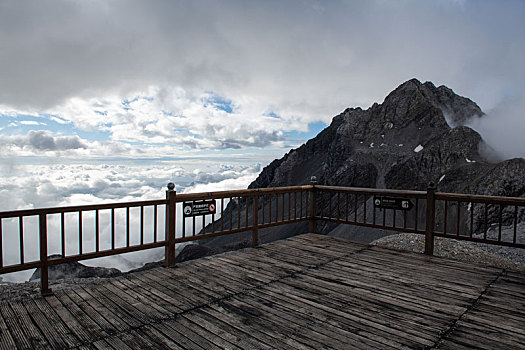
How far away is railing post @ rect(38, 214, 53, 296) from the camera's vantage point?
3.95 metres

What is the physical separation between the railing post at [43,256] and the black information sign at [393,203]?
17.5 feet

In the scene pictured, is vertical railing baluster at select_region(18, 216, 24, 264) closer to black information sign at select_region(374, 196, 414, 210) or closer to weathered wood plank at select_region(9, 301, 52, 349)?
weathered wood plank at select_region(9, 301, 52, 349)

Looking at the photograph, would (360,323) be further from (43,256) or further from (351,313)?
(43,256)

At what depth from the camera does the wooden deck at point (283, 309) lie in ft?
9.52

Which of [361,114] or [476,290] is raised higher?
[361,114]

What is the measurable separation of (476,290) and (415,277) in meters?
0.72

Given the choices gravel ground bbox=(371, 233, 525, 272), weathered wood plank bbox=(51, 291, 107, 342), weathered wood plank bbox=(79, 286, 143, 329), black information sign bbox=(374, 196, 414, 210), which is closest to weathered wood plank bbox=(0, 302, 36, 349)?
weathered wood plank bbox=(51, 291, 107, 342)

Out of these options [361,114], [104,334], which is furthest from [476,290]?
[361,114]

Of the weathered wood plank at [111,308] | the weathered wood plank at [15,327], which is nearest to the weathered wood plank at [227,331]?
the weathered wood plank at [111,308]

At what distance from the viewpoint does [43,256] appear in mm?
4145

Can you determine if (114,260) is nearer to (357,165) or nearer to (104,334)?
(357,165)

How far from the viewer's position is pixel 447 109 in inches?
3041

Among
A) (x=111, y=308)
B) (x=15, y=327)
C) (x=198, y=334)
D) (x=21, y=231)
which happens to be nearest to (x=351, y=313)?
(x=198, y=334)

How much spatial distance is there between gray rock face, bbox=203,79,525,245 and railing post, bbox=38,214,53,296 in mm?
34855
